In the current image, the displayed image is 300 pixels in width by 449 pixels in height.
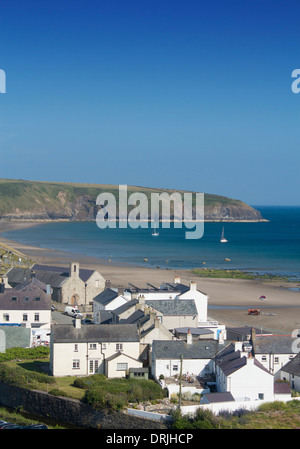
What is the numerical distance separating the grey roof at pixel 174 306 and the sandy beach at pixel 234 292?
6737mm

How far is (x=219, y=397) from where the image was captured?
31672 mm

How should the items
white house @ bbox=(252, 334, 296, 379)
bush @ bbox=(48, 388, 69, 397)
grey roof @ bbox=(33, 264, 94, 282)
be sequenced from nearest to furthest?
bush @ bbox=(48, 388, 69, 397) → white house @ bbox=(252, 334, 296, 379) → grey roof @ bbox=(33, 264, 94, 282)

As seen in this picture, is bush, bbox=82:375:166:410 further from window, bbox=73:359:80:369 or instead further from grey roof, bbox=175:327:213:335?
grey roof, bbox=175:327:213:335

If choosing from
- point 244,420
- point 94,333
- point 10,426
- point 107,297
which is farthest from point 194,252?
point 10,426

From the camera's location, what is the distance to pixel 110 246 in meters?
142

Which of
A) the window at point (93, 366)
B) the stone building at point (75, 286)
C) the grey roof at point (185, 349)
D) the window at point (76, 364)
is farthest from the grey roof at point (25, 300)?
the grey roof at point (185, 349)

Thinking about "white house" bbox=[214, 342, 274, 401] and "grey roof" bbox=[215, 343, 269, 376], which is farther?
"grey roof" bbox=[215, 343, 269, 376]

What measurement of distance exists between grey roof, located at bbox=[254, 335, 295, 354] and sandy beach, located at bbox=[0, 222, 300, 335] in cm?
1066

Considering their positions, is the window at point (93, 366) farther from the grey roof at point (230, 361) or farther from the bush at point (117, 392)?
the grey roof at point (230, 361)

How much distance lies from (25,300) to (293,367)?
868 inches

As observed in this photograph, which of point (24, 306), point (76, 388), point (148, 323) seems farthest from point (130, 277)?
point (76, 388)

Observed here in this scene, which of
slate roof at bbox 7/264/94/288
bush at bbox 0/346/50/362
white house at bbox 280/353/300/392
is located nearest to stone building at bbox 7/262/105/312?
slate roof at bbox 7/264/94/288

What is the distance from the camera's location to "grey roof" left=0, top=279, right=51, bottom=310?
48.4 meters
